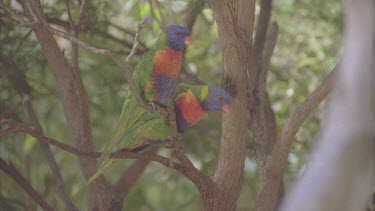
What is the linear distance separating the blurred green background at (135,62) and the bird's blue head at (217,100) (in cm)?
77

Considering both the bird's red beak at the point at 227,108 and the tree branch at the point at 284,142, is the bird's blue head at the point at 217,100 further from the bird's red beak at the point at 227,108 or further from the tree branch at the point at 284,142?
the tree branch at the point at 284,142

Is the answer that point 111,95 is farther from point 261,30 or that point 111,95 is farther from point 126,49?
point 261,30

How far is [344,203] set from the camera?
1.05m

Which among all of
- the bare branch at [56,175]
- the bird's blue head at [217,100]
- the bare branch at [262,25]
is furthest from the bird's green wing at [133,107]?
the bare branch at [262,25]

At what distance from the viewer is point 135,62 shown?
3346 mm

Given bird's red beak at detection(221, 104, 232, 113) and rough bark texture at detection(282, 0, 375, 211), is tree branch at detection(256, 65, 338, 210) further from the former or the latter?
rough bark texture at detection(282, 0, 375, 211)

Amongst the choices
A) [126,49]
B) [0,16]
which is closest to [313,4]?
[126,49]

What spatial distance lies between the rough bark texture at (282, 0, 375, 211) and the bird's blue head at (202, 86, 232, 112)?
1047mm

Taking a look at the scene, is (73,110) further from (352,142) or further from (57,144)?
(352,142)

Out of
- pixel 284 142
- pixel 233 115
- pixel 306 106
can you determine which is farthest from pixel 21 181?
pixel 306 106

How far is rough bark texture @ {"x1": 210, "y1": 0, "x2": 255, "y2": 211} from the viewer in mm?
2074

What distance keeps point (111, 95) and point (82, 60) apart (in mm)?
268

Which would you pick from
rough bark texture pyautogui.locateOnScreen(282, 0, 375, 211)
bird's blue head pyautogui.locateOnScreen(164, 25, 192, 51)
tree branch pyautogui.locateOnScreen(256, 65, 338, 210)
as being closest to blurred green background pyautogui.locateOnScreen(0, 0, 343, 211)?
bird's blue head pyautogui.locateOnScreen(164, 25, 192, 51)

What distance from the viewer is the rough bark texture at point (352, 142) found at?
3.43ft
